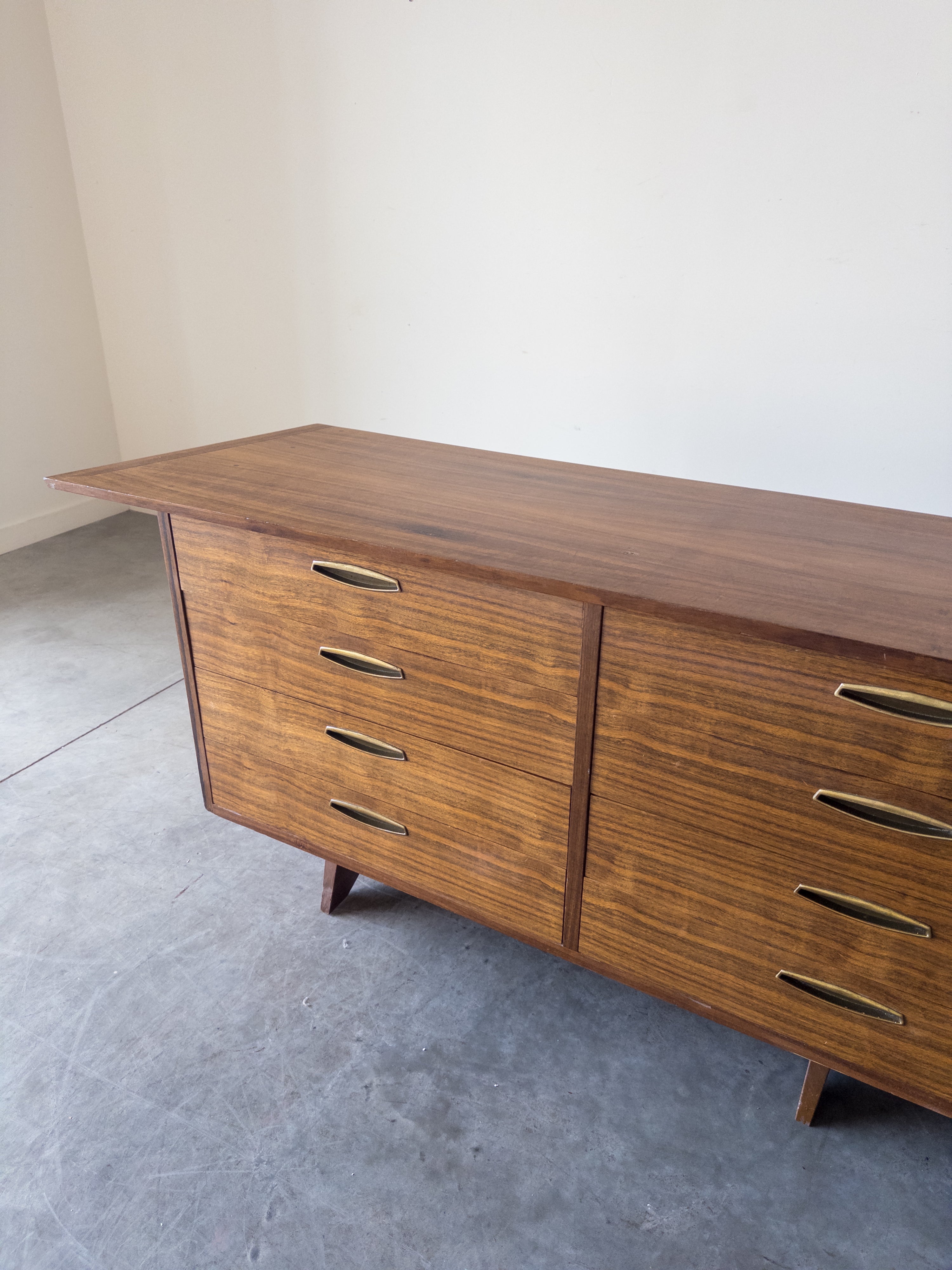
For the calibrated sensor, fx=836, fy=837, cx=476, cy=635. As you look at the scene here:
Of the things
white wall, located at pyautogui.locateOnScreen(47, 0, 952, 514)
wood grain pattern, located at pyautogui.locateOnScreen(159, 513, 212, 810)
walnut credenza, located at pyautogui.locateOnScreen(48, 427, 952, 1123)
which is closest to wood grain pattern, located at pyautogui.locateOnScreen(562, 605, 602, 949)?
walnut credenza, located at pyautogui.locateOnScreen(48, 427, 952, 1123)

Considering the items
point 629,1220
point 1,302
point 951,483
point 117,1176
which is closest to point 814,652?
A: point 629,1220

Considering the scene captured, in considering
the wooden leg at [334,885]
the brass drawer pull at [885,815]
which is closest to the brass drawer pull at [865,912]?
the brass drawer pull at [885,815]

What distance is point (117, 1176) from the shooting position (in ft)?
3.57

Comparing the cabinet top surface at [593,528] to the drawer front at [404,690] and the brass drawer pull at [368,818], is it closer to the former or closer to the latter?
the drawer front at [404,690]

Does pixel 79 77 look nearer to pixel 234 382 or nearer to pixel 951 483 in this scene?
pixel 234 382

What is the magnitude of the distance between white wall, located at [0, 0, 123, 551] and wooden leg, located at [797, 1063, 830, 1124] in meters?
3.12

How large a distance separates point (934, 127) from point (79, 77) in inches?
111

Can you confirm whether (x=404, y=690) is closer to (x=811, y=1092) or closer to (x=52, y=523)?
(x=811, y=1092)

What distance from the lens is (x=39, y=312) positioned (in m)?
3.11

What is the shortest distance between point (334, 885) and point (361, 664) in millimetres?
517

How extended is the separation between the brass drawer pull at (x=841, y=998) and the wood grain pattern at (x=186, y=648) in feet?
3.20

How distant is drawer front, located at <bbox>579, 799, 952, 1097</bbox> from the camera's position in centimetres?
94

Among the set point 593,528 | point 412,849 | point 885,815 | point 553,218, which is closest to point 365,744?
point 412,849

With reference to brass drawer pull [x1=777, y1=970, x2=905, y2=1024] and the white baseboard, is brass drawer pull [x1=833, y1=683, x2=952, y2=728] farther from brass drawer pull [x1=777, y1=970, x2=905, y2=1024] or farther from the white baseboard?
the white baseboard
